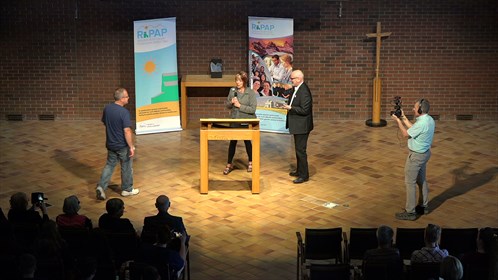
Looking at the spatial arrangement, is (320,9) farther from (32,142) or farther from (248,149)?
(32,142)

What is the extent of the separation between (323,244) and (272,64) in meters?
6.68

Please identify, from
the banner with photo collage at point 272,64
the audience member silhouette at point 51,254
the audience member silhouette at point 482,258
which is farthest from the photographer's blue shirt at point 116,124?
the audience member silhouette at point 482,258

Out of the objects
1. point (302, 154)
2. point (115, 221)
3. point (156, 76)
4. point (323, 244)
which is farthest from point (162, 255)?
point (156, 76)

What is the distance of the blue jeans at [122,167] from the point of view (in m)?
11.1

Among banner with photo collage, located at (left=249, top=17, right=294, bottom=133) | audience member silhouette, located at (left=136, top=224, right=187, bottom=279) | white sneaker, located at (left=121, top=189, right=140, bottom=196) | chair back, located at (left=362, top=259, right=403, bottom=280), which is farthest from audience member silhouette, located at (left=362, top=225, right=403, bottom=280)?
banner with photo collage, located at (left=249, top=17, right=294, bottom=133)

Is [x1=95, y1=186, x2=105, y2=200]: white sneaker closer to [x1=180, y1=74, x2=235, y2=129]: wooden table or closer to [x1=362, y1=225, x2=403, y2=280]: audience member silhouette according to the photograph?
[x1=180, y1=74, x2=235, y2=129]: wooden table

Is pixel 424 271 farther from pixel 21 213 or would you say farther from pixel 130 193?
pixel 130 193

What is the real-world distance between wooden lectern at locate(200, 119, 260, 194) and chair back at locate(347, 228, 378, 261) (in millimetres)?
3030

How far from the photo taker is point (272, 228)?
10.1m

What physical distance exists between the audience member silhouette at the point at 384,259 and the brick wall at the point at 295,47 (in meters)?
8.08

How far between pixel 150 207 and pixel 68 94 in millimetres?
5367

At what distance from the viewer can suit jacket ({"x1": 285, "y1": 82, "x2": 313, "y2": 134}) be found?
11398 mm

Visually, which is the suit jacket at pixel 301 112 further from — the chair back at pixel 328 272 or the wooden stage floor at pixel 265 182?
the chair back at pixel 328 272

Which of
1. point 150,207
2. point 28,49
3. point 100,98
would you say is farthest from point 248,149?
point 28,49
